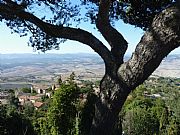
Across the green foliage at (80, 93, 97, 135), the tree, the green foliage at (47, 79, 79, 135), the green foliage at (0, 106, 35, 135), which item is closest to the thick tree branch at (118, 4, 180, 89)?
the tree

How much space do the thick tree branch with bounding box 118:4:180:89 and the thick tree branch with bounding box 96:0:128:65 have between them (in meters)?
0.19

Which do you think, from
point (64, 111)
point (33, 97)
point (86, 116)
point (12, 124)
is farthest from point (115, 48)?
point (33, 97)

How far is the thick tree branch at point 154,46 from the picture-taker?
10.5 feet

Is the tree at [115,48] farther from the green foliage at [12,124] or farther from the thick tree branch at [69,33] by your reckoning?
the green foliage at [12,124]

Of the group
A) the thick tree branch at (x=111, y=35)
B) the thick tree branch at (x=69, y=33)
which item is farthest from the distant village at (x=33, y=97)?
the thick tree branch at (x=111, y=35)

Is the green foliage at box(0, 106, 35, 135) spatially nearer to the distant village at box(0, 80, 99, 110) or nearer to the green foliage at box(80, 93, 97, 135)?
the green foliage at box(80, 93, 97, 135)

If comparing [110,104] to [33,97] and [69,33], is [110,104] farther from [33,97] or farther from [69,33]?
[33,97]

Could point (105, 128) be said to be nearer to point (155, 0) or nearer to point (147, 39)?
point (147, 39)

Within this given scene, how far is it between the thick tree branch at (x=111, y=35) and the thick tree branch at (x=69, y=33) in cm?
7

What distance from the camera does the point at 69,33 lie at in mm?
3676

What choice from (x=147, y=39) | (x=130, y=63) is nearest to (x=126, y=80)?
(x=130, y=63)

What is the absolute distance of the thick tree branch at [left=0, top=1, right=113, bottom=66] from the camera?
11.8ft

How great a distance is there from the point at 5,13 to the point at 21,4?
0.36 metres

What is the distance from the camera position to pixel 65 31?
3.68 m
